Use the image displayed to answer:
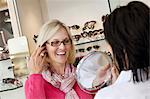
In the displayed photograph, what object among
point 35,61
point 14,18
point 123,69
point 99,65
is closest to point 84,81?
point 99,65

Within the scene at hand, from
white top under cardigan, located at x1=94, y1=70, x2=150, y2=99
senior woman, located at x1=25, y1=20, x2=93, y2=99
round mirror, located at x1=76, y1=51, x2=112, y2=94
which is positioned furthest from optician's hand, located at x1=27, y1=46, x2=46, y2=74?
white top under cardigan, located at x1=94, y1=70, x2=150, y2=99

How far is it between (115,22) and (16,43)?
690mm

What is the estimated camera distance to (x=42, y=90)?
0.90m

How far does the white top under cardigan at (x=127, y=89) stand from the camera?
21.0 inches

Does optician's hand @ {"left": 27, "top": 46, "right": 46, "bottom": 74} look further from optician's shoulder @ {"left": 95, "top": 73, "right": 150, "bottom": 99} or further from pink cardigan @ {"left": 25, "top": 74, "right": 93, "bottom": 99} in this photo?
optician's shoulder @ {"left": 95, "top": 73, "right": 150, "bottom": 99}

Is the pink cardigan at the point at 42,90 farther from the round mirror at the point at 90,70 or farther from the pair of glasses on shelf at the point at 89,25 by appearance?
the pair of glasses on shelf at the point at 89,25

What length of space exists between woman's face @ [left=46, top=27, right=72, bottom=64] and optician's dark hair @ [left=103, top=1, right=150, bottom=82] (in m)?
0.39

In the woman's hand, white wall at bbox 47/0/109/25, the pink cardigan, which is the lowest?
the pink cardigan

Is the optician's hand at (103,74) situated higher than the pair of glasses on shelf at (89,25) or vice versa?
the pair of glasses on shelf at (89,25)

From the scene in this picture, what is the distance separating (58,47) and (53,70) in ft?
0.30

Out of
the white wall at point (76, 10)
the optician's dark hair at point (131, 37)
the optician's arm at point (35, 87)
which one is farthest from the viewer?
the white wall at point (76, 10)

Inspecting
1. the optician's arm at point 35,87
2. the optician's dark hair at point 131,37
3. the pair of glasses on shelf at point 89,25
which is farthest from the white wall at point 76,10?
the optician's dark hair at point 131,37

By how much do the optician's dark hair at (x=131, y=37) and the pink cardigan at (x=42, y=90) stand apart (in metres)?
0.38

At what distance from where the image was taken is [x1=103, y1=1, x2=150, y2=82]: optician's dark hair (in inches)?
20.6
